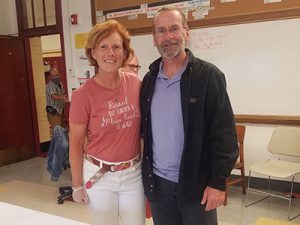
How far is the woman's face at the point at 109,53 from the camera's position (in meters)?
1.49

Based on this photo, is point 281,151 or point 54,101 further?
point 54,101

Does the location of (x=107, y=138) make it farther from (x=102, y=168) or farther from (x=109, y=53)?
(x=109, y=53)

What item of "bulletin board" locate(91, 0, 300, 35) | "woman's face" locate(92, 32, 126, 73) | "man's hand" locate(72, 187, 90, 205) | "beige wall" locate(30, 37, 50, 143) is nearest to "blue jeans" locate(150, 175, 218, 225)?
"man's hand" locate(72, 187, 90, 205)

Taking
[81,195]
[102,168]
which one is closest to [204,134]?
[102,168]

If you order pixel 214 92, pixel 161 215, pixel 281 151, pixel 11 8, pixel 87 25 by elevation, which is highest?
pixel 11 8

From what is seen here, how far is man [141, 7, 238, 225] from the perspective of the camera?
4.46 feet

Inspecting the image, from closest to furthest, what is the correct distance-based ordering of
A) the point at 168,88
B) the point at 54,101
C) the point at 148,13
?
the point at 168,88 < the point at 148,13 < the point at 54,101

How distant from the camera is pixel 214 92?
1.35 meters

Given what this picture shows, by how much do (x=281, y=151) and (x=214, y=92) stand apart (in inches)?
81.1

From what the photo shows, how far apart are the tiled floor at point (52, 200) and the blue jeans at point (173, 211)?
1320 millimetres

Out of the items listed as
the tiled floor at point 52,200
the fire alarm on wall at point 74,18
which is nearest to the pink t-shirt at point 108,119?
the tiled floor at point 52,200

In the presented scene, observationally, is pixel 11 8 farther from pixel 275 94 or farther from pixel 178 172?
pixel 178 172

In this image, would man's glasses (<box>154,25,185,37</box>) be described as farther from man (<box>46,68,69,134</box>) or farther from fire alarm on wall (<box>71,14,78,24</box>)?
man (<box>46,68,69,134</box>)

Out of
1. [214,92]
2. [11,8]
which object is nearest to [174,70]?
[214,92]
